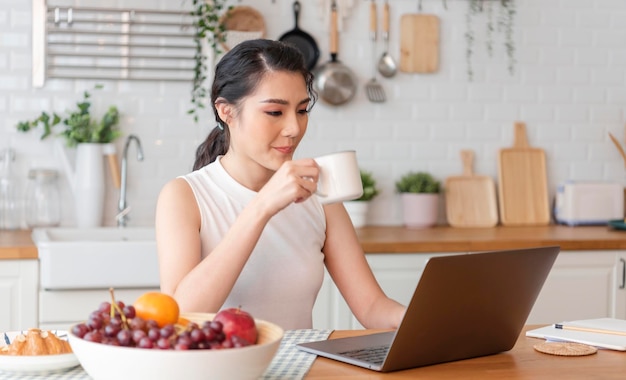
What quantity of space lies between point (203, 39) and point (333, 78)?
1.95ft

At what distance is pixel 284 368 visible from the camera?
1.66 m

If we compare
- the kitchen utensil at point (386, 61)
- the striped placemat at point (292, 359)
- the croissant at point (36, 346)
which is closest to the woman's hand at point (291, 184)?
the striped placemat at point (292, 359)

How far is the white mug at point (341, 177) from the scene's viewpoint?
1.73 m

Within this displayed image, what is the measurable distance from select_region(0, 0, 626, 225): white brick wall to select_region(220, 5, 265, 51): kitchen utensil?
5 centimetres

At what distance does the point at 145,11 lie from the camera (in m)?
3.98

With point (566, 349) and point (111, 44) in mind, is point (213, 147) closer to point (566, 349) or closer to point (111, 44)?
point (566, 349)

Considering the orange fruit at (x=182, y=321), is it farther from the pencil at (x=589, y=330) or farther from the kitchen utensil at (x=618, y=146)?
the kitchen utensil at (x=618, y=146)

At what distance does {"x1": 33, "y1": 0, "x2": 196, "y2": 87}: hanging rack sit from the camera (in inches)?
154

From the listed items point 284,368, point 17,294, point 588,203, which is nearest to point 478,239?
point 588,203

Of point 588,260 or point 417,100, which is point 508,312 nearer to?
point 588,260

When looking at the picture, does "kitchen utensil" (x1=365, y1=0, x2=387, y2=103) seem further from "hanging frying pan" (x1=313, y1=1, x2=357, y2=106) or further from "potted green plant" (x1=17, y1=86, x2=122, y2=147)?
"potted green plant" (x1=17, y1=86, x2=122, y2=147)

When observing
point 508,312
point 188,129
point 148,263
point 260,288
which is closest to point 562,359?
point 508,312

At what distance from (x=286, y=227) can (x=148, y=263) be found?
105cm

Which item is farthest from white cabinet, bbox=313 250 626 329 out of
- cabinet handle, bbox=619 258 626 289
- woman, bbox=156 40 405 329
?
woman, bbox=156 40 405 329
